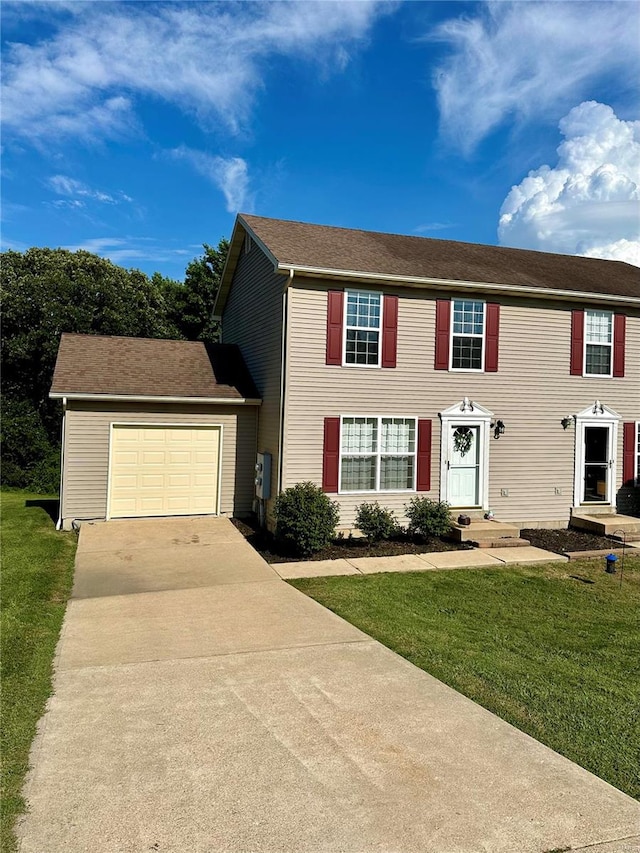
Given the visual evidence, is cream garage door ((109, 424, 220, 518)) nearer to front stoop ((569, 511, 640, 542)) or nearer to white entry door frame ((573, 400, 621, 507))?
front stoop ((569, 511, 640, 542))

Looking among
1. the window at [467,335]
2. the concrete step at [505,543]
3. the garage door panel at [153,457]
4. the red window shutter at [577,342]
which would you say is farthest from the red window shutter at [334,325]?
the red window shutter at [577,342]


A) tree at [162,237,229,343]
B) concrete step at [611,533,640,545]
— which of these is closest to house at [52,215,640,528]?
concrete step at [611,533,640,545]

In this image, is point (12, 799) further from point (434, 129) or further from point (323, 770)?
point (434, 129)

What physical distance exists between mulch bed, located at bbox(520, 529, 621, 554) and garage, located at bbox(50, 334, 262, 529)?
21.0 feet

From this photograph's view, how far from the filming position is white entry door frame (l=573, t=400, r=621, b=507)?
13.4 m

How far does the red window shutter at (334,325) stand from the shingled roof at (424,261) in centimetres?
55

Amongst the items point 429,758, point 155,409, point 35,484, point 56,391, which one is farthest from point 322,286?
point 35,484

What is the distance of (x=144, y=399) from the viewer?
12133 millimetres

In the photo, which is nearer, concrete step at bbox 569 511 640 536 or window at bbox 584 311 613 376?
concrete step at bbox 569 511 640 536

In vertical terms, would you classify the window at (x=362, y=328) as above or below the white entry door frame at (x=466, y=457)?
above

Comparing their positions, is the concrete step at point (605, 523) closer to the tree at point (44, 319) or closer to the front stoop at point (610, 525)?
the front stoop at point (610, 525)

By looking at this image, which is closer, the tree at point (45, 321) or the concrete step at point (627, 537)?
the concrete step at point (627, 537)

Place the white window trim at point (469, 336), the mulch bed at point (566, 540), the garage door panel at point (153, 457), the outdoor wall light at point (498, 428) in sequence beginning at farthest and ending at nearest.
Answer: the outdoor wall light at point (498, 428) → the garage door panel at point (153, 457) → the white window trim at point (469, 336) → the mulch bed at point (566, 540)

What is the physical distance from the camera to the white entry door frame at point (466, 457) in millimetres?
12305
